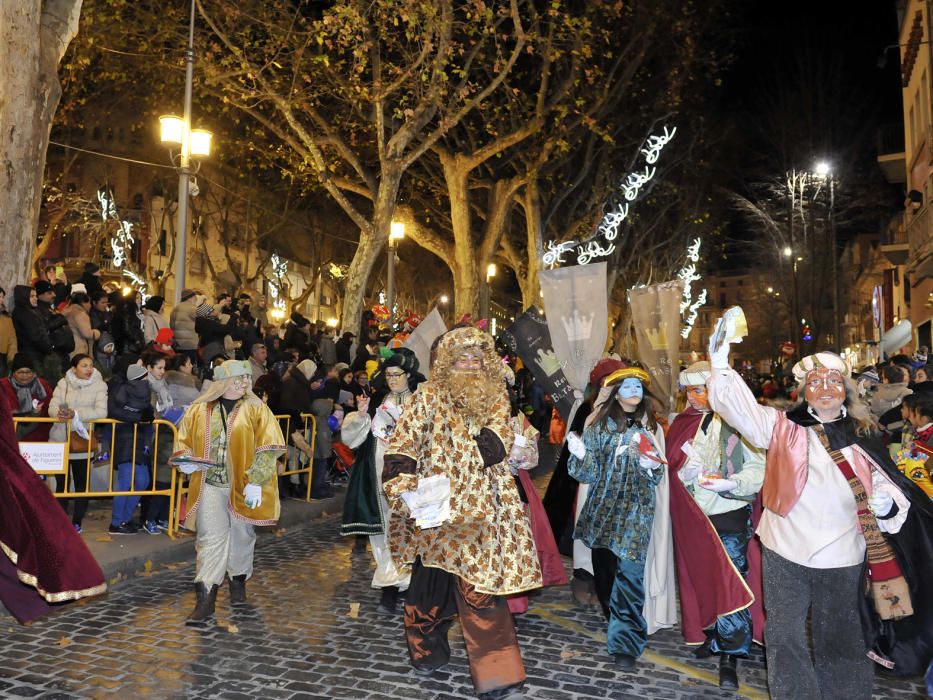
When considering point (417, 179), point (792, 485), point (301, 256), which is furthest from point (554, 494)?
point (301, 256)

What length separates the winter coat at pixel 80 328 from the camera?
35.5ft

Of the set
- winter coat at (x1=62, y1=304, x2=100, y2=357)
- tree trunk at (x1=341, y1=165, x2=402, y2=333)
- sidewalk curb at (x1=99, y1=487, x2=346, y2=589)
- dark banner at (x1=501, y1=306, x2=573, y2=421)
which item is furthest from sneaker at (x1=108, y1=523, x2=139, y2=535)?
tree trunk at (x1=341, y1=165, x2=402, y2=333)

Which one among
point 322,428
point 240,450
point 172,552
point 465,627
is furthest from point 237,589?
point 322,428

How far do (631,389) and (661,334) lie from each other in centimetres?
227

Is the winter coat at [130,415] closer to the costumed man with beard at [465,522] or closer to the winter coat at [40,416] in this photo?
the winter coat at [40,416]

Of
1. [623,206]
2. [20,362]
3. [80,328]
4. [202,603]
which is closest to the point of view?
[202,603]

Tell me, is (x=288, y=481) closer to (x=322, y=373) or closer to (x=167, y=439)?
(x=322, y=373)

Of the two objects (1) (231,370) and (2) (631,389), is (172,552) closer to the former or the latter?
(1) (231,370)

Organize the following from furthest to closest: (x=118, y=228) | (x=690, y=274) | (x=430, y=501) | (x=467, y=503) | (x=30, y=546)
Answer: (x=690, y=274) < (x=118, y=228) < (x=467, y=503) < (x=430, y=501) < (x=30, y=546)

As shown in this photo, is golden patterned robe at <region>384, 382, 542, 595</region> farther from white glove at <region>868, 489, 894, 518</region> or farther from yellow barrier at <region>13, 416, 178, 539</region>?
yellow barrier at <region>13, 416, 178, 539</region>

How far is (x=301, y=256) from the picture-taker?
58.3 m

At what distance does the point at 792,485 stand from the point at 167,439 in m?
6.61

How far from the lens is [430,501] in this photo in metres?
4.69

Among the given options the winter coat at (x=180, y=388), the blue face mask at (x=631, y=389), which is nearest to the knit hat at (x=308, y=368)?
the winter coat at (x=180, y=388)
